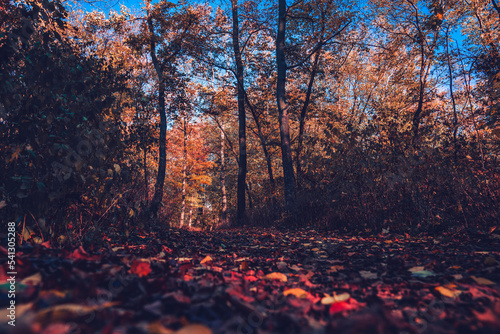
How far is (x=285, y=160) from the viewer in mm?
9523

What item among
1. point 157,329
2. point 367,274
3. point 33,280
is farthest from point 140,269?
point 367,274

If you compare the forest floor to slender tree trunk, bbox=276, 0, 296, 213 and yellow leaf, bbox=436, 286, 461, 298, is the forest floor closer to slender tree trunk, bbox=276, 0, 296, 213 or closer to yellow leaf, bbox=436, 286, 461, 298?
yellow leaf, bbox=436, 286, 461, 298

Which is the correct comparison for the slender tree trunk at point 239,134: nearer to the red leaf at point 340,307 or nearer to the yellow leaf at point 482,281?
the yellow leaf at point 482,281

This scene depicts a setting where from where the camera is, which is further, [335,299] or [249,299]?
[335,299]

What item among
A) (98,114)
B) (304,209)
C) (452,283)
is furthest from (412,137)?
(98,114)

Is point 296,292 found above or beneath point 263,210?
beneath

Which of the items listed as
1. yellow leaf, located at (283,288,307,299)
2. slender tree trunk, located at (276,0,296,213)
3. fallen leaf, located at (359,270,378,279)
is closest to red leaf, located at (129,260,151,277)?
yellow leaf, located at (283,288,307,299)

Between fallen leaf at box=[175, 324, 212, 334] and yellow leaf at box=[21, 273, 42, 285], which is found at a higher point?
yellow leaf at box=[21, 273, 42, 285]

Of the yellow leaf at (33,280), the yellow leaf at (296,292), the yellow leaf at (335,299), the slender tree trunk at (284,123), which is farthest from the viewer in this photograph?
the slender tree trunk at (284,123)

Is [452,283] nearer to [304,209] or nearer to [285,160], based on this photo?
[304,209]

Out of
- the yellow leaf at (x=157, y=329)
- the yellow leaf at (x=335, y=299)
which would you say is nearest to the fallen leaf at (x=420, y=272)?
the yellow leaf at (x=335, y=299)

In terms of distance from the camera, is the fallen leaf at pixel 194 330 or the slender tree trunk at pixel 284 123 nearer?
the fallen leaf at pixel 194 330

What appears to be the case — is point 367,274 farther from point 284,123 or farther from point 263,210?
point 263,210

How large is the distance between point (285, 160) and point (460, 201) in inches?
214
